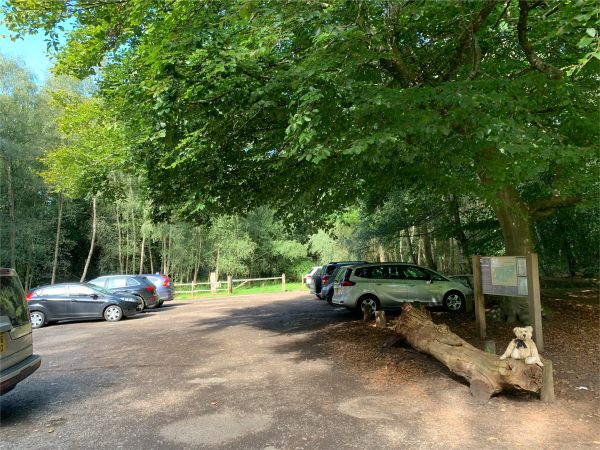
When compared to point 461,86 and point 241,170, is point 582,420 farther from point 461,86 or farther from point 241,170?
point 241,170

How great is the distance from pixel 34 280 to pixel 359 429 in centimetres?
3369

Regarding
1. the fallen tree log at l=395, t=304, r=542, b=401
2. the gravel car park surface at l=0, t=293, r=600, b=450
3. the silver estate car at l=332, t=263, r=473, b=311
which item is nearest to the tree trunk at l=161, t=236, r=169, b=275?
the silver estate car at l=332, t=263, r=473, b=311

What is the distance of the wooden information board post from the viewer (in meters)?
6.89

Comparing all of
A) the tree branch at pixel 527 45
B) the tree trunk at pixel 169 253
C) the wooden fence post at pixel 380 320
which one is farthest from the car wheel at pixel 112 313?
the tree trunk at pixel 169 253

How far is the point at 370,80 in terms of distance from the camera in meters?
8.43

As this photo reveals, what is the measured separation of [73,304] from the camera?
14844 millimetres

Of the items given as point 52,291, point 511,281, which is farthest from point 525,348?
point 52,291

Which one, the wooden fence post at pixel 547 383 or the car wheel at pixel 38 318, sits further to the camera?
the car wheel at pixel 38 318

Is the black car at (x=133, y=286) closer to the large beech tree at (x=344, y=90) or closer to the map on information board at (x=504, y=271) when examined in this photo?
the large beech tree at (x=344, y=90)

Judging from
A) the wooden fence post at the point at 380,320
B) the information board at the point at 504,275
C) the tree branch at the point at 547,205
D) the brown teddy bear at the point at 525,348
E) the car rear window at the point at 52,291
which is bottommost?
the wooden fence post at the point at 380,320

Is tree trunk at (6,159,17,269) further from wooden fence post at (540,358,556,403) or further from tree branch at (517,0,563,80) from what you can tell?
wooden fence post at (540,358,556,403)

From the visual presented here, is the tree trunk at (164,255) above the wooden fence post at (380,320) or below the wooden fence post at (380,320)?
above

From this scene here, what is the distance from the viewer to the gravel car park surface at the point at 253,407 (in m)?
4.46

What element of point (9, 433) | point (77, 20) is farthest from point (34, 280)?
point (9, 433)
